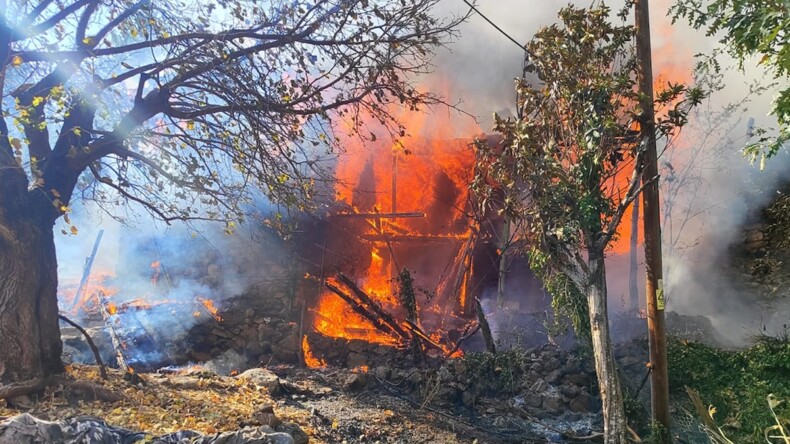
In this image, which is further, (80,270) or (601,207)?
(80,270)

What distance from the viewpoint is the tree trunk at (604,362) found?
6203 mm

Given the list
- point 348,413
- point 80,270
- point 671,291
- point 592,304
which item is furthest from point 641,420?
point 80,270

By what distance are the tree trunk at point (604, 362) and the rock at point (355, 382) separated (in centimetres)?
530

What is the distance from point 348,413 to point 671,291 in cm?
1607

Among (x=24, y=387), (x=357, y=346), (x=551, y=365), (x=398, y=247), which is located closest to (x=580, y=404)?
(x=551, y=365)

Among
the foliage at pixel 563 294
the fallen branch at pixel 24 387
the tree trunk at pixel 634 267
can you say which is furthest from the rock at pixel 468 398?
the tree trunk at pixel 634 267

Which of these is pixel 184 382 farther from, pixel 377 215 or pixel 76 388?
pixel 377 215

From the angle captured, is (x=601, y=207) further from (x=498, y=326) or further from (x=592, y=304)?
(x=498, y=326)

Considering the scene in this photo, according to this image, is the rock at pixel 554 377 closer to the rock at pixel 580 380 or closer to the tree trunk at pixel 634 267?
the rock at pixel 580 380

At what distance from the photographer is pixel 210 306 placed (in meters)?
16.2

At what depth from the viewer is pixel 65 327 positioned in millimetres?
14281

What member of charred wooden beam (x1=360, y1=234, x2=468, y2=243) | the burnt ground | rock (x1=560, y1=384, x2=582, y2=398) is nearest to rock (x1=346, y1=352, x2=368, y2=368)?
the burnt ground

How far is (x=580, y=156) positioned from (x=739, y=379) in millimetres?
5651

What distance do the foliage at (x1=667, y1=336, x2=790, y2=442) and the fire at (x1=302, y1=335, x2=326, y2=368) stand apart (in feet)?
30.1
